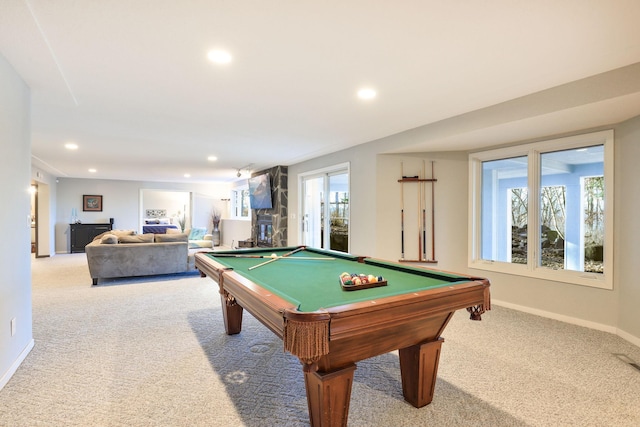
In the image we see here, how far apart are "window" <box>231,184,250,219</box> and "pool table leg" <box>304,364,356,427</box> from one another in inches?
331

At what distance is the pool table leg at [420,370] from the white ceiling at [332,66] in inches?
75.5

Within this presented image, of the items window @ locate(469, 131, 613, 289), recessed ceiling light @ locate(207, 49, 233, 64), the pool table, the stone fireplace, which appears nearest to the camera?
the pool table

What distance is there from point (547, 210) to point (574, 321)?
126cm

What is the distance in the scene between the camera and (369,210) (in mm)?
4824

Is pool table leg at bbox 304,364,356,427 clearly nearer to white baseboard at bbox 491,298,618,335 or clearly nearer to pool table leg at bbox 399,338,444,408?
pool table leg at bbox 399,338,444,408

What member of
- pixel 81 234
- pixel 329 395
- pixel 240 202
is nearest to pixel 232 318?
pixel 329 395

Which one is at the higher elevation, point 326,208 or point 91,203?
point 91,203

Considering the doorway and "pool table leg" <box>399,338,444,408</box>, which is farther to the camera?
the doorway

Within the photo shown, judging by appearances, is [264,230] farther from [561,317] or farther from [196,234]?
[561,317]

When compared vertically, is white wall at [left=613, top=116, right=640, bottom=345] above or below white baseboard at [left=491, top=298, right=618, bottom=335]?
above

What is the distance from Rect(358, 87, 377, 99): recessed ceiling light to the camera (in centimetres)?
290

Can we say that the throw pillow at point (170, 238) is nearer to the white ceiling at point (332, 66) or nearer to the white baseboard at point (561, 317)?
the white ceiling at point (332, 66)

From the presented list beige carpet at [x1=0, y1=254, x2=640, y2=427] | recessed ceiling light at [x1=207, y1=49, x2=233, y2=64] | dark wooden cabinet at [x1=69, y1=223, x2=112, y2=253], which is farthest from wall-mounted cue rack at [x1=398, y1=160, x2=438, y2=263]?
dark wooden cabinet at [x1=69, y1=223, x2=112, y2=253]

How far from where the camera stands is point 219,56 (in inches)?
89.2
